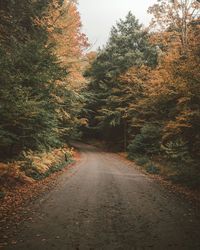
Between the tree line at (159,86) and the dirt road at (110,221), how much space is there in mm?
4098

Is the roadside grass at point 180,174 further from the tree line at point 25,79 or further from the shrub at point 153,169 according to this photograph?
the tree line at point 25,79

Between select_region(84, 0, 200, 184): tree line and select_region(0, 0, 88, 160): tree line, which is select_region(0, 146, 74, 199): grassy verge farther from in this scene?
select_region(84, 0, 200, 184): tree line

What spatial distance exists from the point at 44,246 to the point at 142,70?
25194 millimetres

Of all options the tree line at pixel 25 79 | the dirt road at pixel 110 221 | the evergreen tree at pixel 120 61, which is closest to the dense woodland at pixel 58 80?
the tree line at pixel 25 79

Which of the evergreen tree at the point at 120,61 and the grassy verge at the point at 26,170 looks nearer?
the grassy verge at the point at 26,170

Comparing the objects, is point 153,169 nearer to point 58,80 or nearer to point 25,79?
point 58,80

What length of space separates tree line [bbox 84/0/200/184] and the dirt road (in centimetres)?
410

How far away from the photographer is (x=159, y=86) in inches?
733

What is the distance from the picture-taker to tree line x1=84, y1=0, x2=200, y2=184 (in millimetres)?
15039

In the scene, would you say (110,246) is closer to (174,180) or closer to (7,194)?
(7,194)

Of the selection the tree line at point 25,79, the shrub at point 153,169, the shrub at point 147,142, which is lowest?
the shrub at point 153,169

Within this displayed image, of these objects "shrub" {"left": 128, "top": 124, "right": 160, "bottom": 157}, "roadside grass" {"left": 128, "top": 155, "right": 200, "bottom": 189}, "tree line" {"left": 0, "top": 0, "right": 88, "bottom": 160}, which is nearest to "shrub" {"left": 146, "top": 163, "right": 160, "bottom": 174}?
"roadside grass" {"left": 128, "top": 155, "right": 200, "bottom": 189}

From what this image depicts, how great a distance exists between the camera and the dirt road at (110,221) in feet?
22.3

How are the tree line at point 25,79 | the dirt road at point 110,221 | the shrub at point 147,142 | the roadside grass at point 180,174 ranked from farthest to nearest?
1. the shrub at point 147,142
2. the roadside grass at point 180,174
3. the tree line at point 25,79
4. the dirt road at point 110,221
